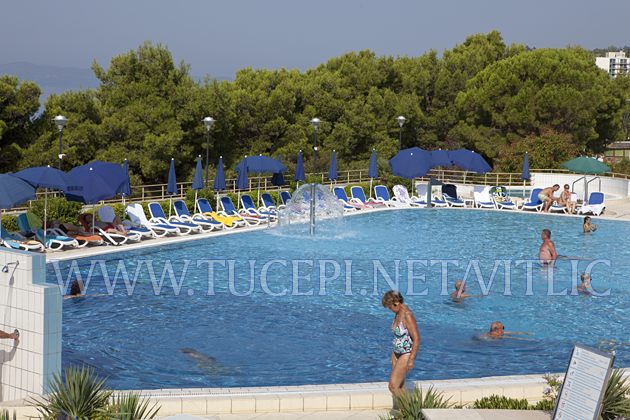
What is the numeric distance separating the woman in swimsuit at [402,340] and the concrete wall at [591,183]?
22761 millimetres

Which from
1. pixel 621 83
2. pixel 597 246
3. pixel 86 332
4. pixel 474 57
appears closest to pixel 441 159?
pixel 597 246

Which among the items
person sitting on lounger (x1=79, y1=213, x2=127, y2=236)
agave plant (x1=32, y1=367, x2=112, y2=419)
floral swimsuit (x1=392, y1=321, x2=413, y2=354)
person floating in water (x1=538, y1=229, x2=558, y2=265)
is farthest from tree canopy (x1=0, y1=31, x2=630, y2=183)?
floral swimsuit (x1=392, y1=321, x2=413, y2=354)

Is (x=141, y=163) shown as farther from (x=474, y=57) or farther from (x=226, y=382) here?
(x=226, y=382)

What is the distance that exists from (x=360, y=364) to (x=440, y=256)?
785 centimetres

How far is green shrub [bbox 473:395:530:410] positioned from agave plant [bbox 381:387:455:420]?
1.42 ft

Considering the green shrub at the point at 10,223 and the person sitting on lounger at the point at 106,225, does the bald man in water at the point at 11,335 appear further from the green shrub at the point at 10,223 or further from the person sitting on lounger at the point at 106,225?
the green shrub at the point at 10,223

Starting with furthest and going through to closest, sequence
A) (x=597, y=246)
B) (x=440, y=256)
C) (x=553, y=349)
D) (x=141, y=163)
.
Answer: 1. (x=141, y=163)
2. (x=597, y=246)
3. (x=440, y=256)
4. (x=553, y=349)

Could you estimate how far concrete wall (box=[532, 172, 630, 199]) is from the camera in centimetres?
2883

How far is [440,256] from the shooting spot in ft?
58.7

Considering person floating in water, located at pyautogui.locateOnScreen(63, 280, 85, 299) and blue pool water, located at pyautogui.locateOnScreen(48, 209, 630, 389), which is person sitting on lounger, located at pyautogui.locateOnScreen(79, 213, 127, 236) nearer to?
blue pool water, located at pyautogui.locateOnScreen(48, 209, 630, 389)

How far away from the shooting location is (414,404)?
6.81 meters

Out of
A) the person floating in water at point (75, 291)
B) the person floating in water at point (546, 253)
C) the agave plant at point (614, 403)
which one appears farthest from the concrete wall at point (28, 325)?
the person floating in water at point (546, 253)

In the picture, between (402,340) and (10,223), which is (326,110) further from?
(402,340)

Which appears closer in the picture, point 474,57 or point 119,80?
point 119,80
